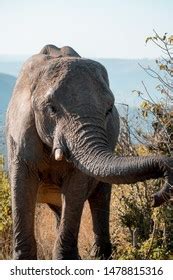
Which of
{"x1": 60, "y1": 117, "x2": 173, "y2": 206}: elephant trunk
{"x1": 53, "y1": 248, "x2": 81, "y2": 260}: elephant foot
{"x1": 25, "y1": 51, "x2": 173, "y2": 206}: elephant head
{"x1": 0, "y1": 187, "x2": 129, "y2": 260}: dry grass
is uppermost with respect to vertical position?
{"x1": 25, "y1": 51, "x2": 173, "y2": 206}: elephant head

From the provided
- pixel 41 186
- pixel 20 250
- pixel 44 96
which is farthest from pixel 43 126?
pixel 20 250

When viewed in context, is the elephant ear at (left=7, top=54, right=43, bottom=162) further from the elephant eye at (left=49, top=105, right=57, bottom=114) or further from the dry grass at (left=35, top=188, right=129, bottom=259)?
the dry grass at (left=35, top=188, right=129, bottom=259)

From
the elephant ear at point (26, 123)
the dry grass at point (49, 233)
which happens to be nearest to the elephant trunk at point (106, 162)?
the elephant ear at point (26, 123)

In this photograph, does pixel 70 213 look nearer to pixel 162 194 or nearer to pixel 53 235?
pixel 162 194

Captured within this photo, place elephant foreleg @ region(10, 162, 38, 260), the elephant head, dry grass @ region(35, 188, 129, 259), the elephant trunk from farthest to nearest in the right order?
dry grass @ region(35, 188, 129, 259), elephant foreleg @ region(10, 162, 38, 260), the elephant head, the elephant trunk

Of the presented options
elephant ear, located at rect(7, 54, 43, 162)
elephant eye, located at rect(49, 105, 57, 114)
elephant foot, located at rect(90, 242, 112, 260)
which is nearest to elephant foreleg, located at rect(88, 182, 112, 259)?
elephant foot, located at rect(90, 242, 112, 260)

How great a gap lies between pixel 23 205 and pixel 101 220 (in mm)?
1281

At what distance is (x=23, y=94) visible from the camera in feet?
21.6

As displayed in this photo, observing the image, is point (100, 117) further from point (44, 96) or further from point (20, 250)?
point (20, 250)

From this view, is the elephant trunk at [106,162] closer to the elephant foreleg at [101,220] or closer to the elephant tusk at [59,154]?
the elephant tusk at [59,154]

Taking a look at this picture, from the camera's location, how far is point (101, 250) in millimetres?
7570

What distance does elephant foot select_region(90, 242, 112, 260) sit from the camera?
7.54m

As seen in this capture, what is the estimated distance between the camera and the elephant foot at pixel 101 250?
7.54 meters

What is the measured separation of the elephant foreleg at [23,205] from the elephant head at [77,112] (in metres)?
0.50
